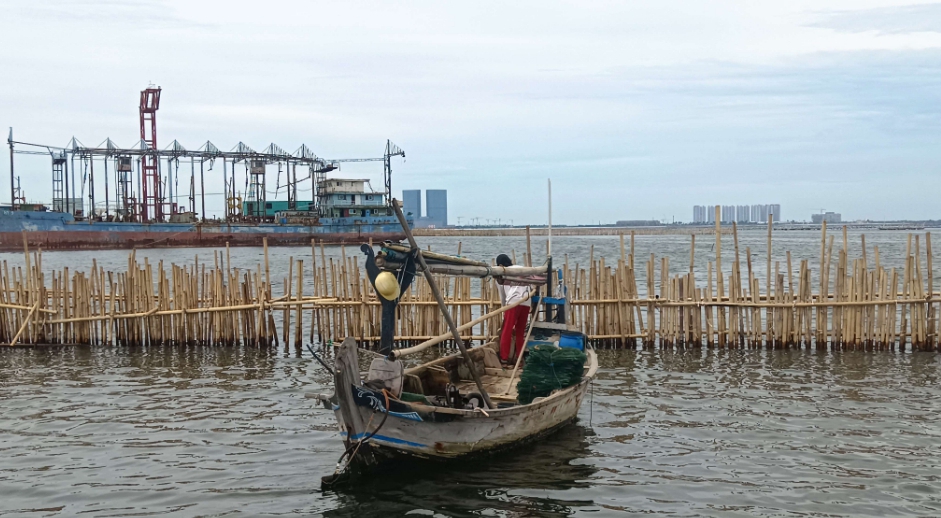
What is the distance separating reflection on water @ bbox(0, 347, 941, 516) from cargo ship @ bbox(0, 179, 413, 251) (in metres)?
45.2

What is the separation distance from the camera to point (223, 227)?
218 ft

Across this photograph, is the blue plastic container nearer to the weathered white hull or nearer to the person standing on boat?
the person standing on boat

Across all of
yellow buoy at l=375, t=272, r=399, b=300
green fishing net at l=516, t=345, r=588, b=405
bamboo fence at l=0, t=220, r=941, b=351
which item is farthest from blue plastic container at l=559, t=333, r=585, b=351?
yellow buoy at l=375, t=272, r=399, b=300

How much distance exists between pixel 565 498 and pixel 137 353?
10.8 meters

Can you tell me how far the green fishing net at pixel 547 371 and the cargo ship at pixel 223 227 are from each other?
47.9 meters

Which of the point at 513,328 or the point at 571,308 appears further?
the point at 571,308

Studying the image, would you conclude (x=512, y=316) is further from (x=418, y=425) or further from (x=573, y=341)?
(x=418, y=425)

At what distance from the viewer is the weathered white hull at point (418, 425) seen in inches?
308

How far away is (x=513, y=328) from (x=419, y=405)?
4459mm

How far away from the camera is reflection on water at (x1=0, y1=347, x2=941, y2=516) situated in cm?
779

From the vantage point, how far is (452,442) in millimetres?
8320

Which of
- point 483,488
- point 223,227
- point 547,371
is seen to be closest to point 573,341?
point 547,371

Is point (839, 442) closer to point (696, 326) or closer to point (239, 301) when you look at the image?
point (696, 326)

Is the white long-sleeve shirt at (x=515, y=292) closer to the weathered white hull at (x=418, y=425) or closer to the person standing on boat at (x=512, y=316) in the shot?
the person standing on boat at (x=512, y=316)
